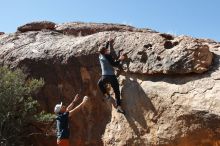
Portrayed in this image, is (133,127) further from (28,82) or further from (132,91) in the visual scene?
(28,82)

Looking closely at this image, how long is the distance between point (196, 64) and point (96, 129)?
369 cm

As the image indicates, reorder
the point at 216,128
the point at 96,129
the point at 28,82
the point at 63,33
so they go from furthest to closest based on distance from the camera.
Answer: the point at 63,33, the point at 28,82, the point at 96,129, the point at 216,128

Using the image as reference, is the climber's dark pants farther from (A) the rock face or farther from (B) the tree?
(B) the tree

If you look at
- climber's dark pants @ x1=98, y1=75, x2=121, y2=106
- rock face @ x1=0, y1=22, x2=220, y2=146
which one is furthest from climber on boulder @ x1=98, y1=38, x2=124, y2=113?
rock face @ x1=0, y1=22, x2=220, y2=146

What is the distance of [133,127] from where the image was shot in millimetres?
12219

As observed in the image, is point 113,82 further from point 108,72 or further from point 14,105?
point 14,105

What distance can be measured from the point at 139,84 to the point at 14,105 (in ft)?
13.2

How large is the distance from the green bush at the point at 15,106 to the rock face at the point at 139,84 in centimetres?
77

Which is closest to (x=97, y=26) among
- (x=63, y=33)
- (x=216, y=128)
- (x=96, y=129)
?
(x=63, y=33)

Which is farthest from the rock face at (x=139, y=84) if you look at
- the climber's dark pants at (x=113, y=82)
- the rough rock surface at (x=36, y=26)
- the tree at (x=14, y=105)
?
the rough rock surface at (x=36, y=26)

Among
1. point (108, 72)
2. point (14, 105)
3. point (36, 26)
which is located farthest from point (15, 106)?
point (36, 26)

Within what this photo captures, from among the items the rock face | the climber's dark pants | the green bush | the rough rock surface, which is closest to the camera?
the rock face

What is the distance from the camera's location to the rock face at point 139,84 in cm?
1114

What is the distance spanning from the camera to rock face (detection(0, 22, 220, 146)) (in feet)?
36.6
